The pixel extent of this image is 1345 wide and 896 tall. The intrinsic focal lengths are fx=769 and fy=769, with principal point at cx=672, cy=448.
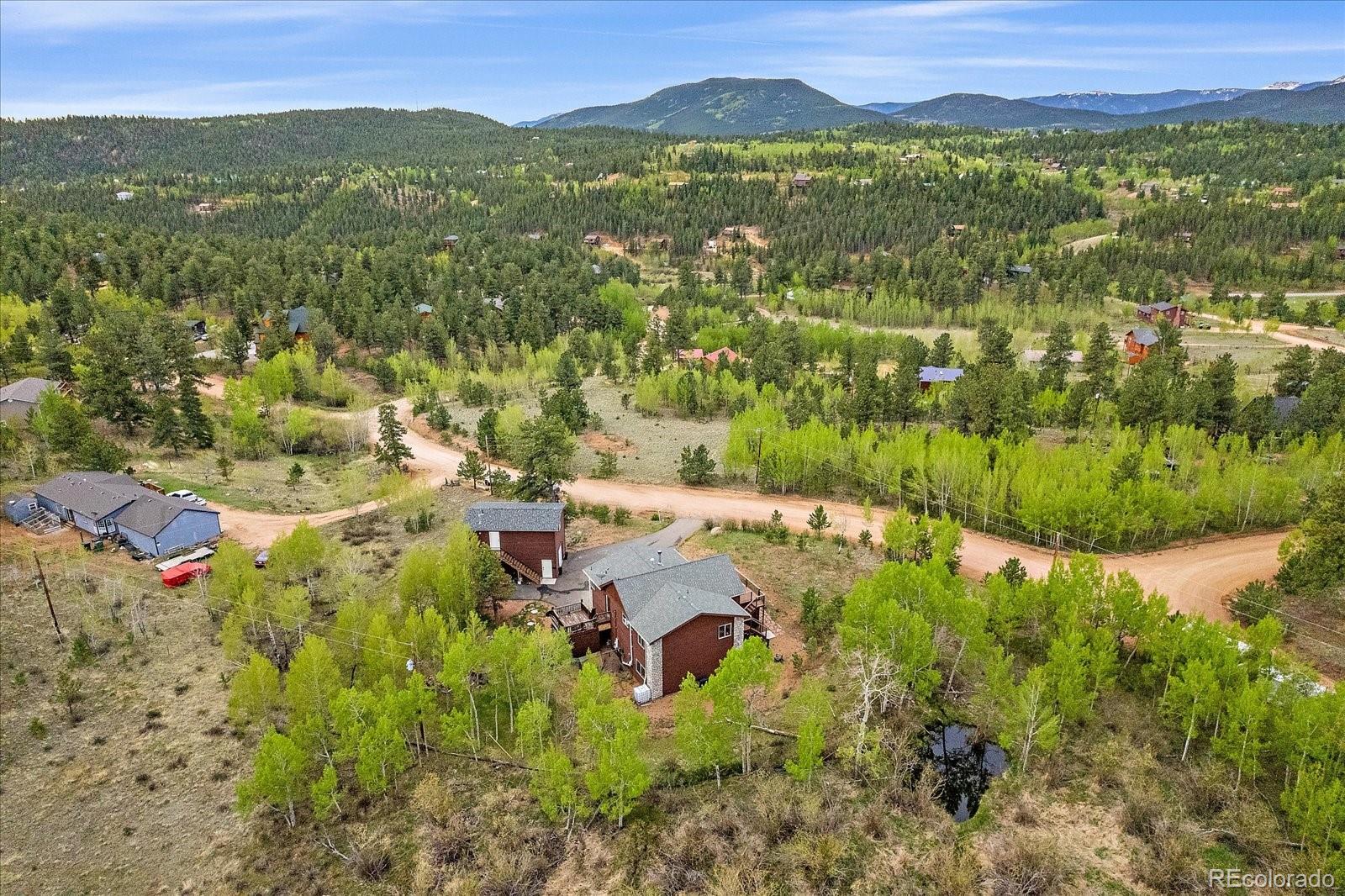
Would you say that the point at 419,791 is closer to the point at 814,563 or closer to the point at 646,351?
the point at 814,563

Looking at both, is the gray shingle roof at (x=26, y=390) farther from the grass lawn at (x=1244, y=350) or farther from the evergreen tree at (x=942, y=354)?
the grass lawn at (x=1244, y=350)

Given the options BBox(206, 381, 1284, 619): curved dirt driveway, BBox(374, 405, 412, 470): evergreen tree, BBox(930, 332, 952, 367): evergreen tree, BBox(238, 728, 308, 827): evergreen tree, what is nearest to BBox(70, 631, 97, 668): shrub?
BBox(206, 381, 1284, 619): curved dirt driveway

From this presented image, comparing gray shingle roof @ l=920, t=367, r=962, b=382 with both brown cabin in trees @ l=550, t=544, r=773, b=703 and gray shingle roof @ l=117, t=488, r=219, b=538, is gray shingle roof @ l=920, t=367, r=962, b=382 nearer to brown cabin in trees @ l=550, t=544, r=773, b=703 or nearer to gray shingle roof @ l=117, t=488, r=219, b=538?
brown cabin in trees @ l=550, t=544, r=773, b=703

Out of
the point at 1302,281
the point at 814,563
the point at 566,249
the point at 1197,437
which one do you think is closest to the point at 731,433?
the point at 814,563

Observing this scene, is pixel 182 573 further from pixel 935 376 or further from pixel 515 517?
pixel 935 376

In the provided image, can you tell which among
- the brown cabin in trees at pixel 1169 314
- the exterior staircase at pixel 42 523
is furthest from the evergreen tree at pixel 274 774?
the brown cabin in trees at pixel 1169 314

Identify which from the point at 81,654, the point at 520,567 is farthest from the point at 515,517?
the point at 81,654
